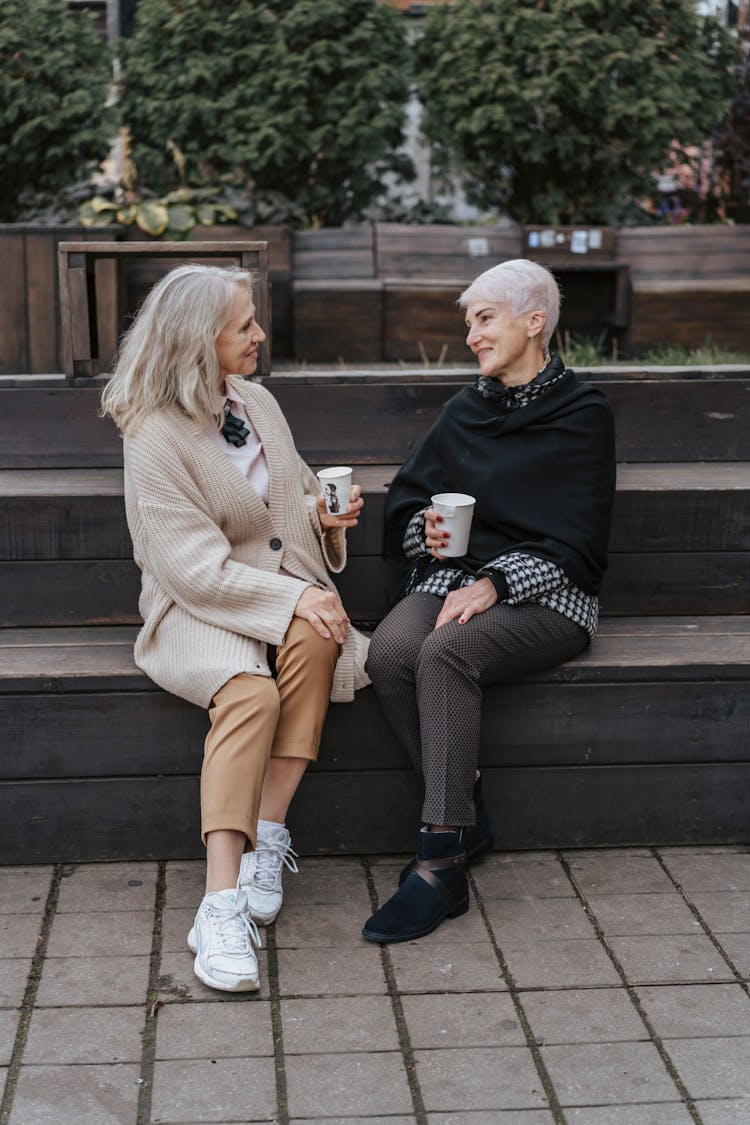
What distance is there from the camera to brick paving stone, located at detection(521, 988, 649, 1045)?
2.49 m

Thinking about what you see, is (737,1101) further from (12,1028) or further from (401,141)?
(401,141)

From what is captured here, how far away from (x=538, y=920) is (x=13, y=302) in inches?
135

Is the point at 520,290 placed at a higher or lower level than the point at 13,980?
higher

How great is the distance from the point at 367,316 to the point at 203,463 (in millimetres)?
3180

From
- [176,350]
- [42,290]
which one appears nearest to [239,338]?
[176,350]

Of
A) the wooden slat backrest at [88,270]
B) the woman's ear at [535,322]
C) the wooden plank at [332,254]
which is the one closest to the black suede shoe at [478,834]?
the woman's ear at [535,322]

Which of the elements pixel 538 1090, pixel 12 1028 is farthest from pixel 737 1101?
→ pixel 12 1028

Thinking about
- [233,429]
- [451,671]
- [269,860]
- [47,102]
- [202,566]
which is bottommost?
[269,860]

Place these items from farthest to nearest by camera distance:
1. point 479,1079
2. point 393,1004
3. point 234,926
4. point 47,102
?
point 47,102 → point 234,926 → point 393,1004 → point 479,1079

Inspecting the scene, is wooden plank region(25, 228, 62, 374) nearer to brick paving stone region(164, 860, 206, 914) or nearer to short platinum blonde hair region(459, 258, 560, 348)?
short platinum blonde hair region(459, 258, 560, 348)

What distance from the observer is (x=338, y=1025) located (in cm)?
252

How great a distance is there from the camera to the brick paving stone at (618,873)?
306 centimetres

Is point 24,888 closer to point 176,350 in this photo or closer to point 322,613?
point 322,613

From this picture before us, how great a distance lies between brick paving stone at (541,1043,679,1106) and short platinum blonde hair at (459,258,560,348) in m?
1.58
